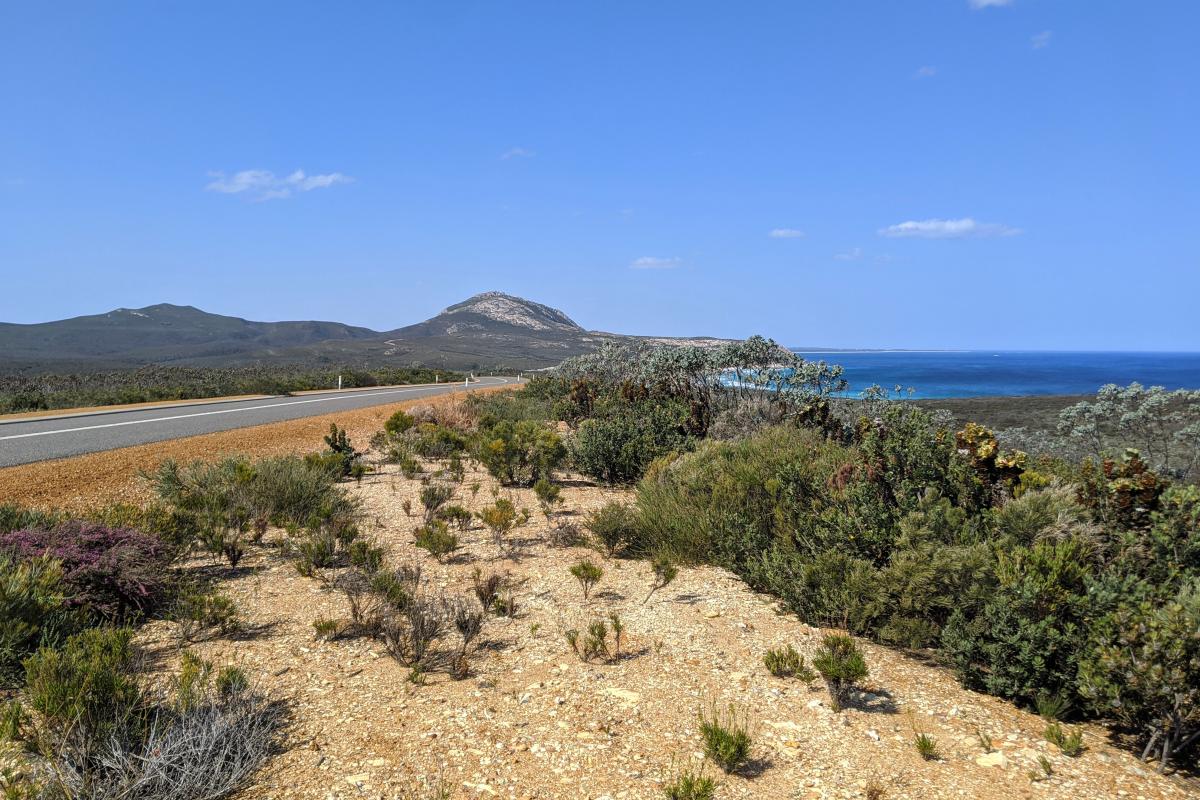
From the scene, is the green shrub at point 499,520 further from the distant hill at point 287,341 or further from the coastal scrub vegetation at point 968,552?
the distant hill at point 287,341

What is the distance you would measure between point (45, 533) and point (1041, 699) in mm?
6547

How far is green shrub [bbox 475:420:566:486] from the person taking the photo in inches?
379

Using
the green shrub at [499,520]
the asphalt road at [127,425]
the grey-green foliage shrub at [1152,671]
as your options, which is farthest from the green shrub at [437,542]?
the asphalt road at [127,425]

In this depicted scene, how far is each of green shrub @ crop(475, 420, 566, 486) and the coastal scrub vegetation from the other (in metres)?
2.00

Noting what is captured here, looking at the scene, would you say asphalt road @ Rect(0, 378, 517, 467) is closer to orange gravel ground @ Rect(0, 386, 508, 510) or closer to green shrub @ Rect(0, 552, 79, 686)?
orange gravel ground @ Rect(0, 386, 508, 510)

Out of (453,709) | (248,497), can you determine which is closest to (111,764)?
(453,709)

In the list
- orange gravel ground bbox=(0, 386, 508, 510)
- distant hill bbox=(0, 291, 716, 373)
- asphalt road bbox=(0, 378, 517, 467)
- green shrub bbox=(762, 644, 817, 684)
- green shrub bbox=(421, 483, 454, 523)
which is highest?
distant hill bbox=(0, 291, 716, 373)

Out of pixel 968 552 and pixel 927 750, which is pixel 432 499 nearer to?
pixel 968 552

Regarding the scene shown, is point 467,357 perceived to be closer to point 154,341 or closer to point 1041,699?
point 154,341

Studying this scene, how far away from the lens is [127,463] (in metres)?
9.98

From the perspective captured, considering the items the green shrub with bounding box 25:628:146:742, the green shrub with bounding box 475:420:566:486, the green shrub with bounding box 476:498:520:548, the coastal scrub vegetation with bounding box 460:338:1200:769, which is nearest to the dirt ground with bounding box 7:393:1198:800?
the coastal scrub vegetation with bounding box 460:338:1200:769

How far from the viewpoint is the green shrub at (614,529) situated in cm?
664

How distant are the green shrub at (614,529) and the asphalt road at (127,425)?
9584 millimetres

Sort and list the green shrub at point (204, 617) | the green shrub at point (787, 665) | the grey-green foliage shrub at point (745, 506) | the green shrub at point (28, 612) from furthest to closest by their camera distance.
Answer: the grey-green foliage shrub at point (745, 506)
the green shrub at point (204, 617)
the green shrub at point (787, 665)
the green shrub at point (28, 612)
